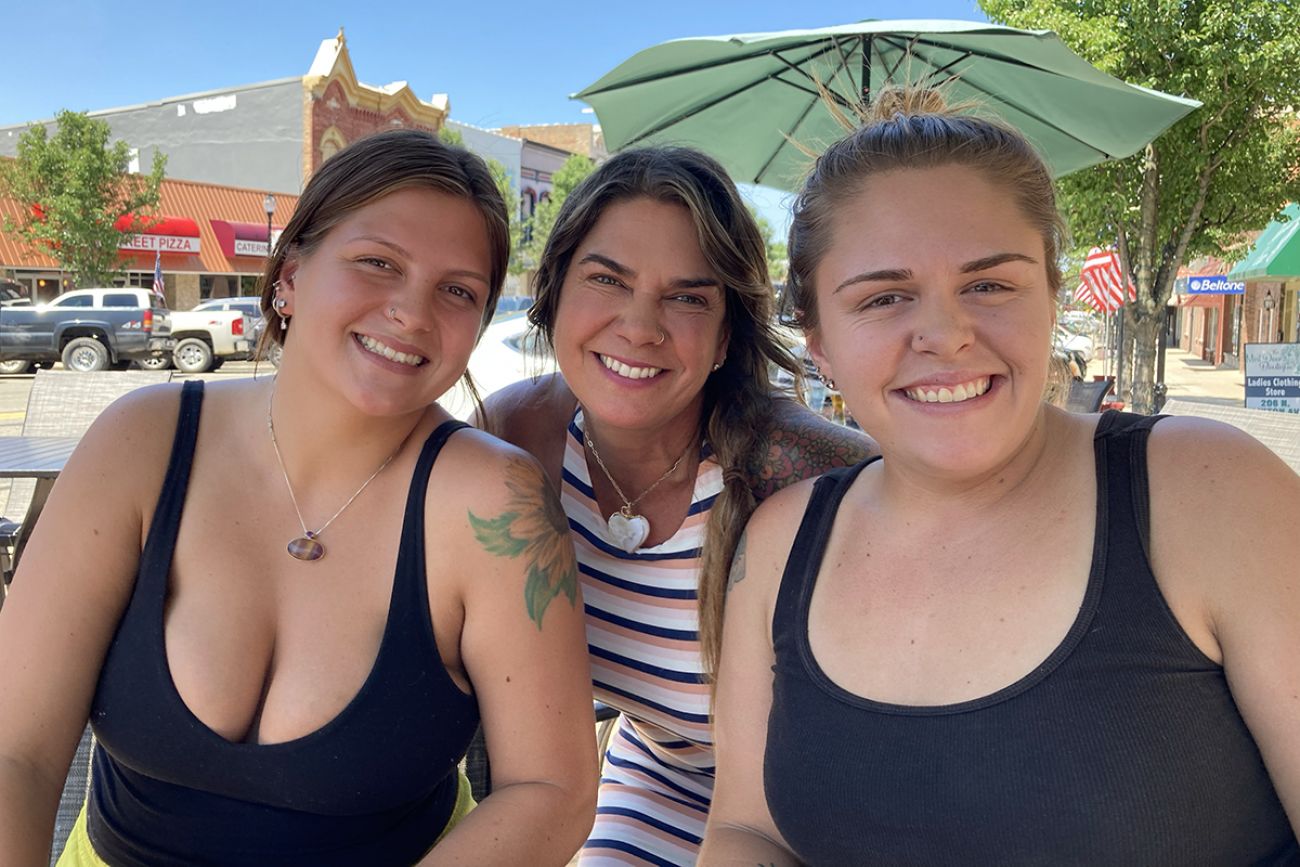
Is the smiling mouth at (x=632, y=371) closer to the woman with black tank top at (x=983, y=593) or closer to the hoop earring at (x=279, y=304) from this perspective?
the woman with black tank top at (x=983, y=593)

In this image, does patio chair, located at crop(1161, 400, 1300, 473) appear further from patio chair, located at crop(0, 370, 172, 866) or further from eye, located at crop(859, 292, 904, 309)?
patio chair, located at crop(0, 370, 172, 866)

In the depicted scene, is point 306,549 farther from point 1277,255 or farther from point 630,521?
point 1277,255

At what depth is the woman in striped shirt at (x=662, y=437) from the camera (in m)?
2.24

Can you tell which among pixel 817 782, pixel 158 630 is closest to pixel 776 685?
pixel 817 782

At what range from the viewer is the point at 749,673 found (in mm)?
1779

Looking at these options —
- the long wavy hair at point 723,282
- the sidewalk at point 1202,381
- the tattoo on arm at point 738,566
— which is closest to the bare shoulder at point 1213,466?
the tattoo on arm at point 738,566

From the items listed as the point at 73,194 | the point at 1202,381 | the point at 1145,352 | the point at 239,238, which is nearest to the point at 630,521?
the point at 1145,352

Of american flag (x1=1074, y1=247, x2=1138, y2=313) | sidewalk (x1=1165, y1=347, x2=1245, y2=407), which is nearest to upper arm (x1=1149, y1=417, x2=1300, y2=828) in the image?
sidewalk (x1=1165, y1=347, x2=1245, y2=407)

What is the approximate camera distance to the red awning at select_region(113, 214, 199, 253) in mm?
26156

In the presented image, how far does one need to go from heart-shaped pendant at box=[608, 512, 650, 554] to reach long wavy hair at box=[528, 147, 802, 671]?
0.20 m

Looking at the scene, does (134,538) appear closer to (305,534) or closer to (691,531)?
(305,534)

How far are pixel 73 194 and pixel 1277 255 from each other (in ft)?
80.7

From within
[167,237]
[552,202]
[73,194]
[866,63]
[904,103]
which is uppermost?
[552,202]

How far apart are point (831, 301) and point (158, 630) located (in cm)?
127
